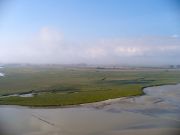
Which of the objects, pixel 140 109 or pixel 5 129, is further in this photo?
pixel 140 109

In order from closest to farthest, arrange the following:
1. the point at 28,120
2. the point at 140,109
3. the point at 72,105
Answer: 1. the point at 28,120
2. the point at 140,109
3. the point at 72,105

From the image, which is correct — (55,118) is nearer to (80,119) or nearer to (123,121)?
(80,119)

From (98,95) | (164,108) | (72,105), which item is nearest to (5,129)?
(72,105)

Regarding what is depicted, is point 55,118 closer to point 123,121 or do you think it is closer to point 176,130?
point 123,121

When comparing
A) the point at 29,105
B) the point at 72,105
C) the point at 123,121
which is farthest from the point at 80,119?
the point at 29,105

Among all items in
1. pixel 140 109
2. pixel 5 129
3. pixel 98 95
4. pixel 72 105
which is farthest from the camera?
pixel 98 95

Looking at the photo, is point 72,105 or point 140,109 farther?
point 72,105
